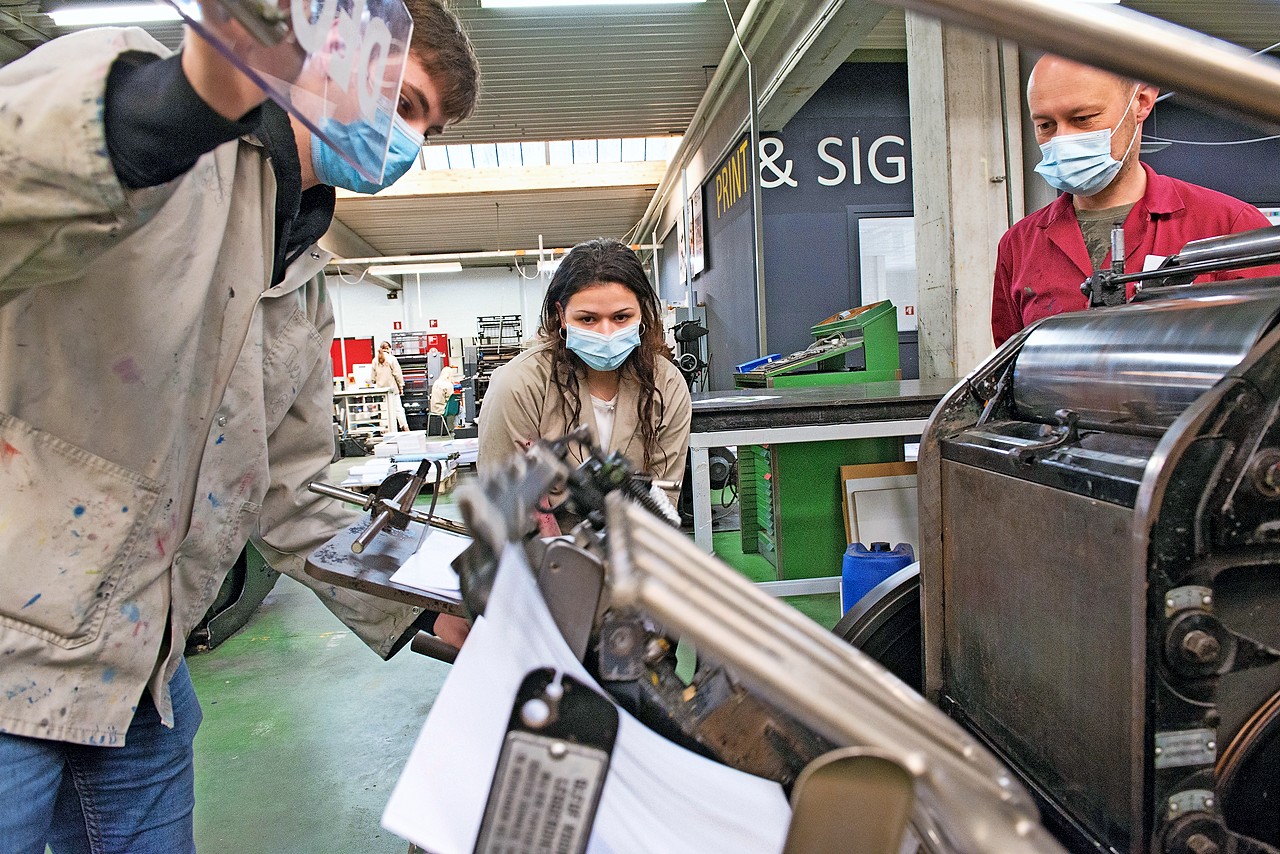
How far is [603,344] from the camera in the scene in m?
1.77

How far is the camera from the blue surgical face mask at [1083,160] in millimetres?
1668

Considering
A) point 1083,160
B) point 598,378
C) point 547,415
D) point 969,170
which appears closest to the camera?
point 1083,160

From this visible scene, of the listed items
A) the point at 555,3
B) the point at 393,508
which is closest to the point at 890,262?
the point at 555,3

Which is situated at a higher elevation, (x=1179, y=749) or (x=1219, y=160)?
(x=1219, y=160)

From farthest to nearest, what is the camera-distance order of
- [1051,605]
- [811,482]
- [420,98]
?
[811,482], [420,98], [1051,605]

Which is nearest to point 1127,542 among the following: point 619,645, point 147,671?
point 619,645

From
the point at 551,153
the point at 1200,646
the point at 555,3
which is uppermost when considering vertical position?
the point at 551,153

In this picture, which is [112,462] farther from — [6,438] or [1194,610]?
[1194,610]

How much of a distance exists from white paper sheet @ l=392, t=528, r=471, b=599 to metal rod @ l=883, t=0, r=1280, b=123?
2.15ft

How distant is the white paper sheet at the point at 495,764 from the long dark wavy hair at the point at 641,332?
4.30 feet

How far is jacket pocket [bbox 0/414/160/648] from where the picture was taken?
0.72 m

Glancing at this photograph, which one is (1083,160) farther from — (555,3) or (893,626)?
(555,3)

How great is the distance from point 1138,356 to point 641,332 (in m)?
1.12

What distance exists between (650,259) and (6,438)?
501 inches
